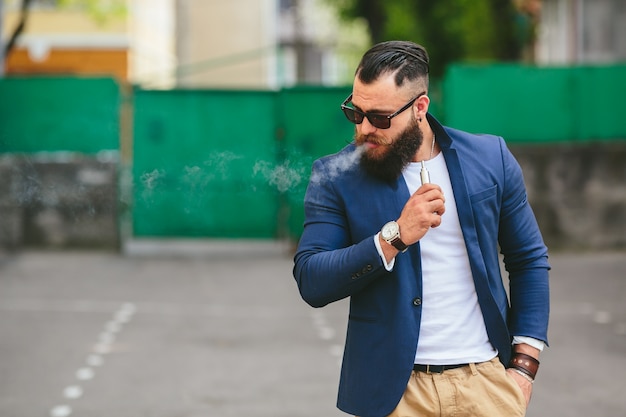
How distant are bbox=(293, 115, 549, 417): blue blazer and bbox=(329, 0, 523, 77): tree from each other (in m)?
18.6

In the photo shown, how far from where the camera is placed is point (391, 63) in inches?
119

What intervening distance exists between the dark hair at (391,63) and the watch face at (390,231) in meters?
0.41

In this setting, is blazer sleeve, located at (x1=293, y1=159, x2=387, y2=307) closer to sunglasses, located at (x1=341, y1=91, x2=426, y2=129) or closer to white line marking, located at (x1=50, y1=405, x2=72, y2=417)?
sunglasses, located at (x1=341, y1=91, x2=426, y2=129)

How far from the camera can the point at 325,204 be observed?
3.10 meters

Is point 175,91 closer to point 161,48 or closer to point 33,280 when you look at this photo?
point 33,280

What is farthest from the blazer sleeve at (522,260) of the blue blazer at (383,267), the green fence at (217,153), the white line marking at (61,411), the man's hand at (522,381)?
the green fence at (217,153)

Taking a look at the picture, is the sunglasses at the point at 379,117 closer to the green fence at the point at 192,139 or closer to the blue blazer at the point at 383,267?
the blue blazer at the point at 383,267

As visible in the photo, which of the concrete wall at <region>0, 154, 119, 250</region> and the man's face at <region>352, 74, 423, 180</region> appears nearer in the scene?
the man's face at <region>352, 74, 423, 180</region>

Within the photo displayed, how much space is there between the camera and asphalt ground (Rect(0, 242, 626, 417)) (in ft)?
22.6

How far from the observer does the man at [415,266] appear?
3.03 m

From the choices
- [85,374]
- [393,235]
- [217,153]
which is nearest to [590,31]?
[217,153]

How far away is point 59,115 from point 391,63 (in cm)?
1188

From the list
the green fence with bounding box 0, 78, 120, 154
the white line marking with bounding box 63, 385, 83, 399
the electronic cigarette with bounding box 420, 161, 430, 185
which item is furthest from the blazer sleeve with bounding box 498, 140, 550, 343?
the green fence with bounding box 0, 78, 120, 154

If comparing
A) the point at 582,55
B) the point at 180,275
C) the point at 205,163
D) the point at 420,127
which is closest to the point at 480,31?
the point at 582,55
